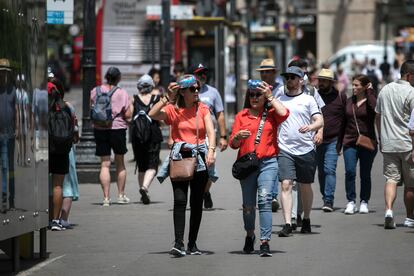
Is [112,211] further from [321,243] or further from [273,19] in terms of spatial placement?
[273,19]

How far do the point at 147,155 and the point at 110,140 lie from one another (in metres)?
0.75

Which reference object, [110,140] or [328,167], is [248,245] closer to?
[328,167]

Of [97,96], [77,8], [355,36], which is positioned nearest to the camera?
[97,96]

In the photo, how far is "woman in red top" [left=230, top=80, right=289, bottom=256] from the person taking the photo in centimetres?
1244

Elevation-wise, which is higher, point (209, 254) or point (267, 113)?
point (267, 113)

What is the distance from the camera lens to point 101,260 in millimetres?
12203

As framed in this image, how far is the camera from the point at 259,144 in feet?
41.2

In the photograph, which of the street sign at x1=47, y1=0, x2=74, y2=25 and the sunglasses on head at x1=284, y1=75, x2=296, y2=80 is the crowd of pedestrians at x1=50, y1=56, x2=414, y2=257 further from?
the street sign at x1=47, y1=0, x2=74, y2=25

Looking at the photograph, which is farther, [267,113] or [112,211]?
[112,211]

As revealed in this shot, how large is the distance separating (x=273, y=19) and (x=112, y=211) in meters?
52.1

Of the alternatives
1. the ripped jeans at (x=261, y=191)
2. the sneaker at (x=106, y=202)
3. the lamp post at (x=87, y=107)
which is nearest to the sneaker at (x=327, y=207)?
the sneaker at (x=106, y=202)

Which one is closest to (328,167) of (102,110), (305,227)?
(305,227)

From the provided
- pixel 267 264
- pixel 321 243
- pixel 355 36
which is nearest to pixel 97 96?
pixel 321 243

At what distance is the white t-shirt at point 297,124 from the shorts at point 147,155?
426 centimetres
